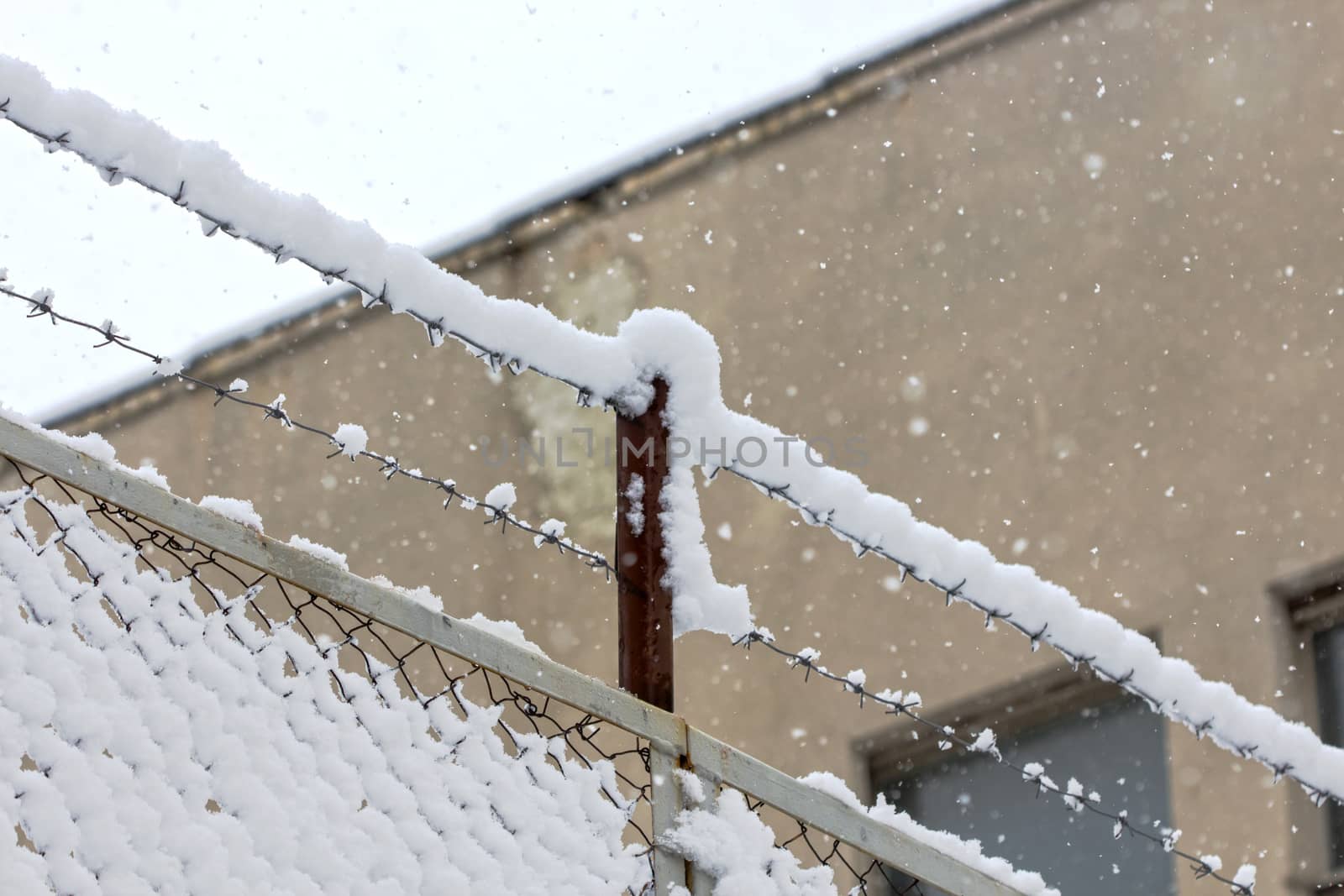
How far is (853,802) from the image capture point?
2.31m

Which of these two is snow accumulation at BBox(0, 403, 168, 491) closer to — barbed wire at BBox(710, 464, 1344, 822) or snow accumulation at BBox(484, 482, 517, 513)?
snow accumulation at BBox(484, 482, 517, 513)

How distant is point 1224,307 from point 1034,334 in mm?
1102

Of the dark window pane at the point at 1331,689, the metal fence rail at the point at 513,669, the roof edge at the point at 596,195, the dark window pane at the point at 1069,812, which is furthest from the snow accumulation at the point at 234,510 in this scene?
the roof edge at the point at 596,195

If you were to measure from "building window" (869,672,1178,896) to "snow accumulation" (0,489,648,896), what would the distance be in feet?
18.3

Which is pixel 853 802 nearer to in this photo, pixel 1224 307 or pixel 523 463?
pixel 1224 307

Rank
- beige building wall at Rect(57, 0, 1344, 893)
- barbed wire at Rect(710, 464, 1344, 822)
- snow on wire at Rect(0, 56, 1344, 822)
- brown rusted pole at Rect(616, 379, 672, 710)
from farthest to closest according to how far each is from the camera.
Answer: beige building wall at Rect(57, 0, 1344, 893), barbed wire at Rect(710, 464, 1344, 822), brown rusted pole at Rect(616, 379, 672, 710), snow on wire at Rect(0, 56, 1344, 822)

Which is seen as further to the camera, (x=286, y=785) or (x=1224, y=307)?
(x=1224, y=307)

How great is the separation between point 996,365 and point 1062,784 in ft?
7.35

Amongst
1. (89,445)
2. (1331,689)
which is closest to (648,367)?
(89,445)

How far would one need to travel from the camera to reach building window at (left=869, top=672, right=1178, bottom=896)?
7160 mm

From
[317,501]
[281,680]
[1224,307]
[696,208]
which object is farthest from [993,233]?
[281,680]

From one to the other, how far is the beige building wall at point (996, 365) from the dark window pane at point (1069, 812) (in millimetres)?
186

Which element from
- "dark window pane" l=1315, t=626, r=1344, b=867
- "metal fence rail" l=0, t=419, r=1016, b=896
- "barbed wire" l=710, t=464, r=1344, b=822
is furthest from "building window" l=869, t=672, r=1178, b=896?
"metal fence rail" l=0, t=419, r=1016, b=896

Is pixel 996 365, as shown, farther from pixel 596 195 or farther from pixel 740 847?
pixel 740 847
